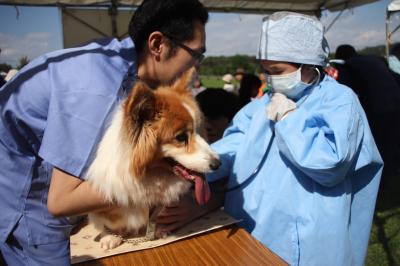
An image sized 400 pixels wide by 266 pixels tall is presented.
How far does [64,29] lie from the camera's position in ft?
20.2

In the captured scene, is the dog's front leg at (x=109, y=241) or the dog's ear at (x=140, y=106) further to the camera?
the dog's front leg at (x=109, y=241)

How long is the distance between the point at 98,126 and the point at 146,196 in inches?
18.6

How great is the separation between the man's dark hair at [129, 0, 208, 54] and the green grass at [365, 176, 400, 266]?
3.13m

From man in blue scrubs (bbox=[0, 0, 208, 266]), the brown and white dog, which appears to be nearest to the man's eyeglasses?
the brown and white dog

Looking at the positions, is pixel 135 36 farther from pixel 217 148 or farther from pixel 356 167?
pixel 356 167

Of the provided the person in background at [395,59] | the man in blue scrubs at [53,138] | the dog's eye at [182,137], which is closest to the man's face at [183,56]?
the man in blue scrubs at [53,138]

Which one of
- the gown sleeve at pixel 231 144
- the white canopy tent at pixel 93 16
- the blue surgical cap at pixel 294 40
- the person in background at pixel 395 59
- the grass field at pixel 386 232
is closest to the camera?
the blue surgical cap at pixel 294 40

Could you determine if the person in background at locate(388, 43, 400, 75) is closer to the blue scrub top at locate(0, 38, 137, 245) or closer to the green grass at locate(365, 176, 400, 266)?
the green grass at locate(365, 176, 400, 266)

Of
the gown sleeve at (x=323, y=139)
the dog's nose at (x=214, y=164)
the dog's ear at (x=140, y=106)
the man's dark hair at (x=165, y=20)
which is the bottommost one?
the dog's nose at (x=214, y=164)

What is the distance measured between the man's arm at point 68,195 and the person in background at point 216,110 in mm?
2248

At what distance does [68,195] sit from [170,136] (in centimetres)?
58

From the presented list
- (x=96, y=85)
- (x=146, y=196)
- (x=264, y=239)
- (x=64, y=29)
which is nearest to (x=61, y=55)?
(x=96, y=85)

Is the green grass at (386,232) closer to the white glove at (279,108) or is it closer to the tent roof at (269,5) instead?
the white glove at (279,108)

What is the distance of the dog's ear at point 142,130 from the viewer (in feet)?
4.43
